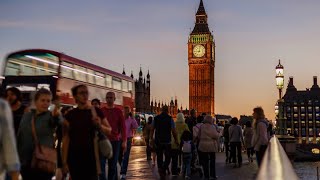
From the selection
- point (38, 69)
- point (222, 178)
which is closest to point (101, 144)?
point (222, 178)

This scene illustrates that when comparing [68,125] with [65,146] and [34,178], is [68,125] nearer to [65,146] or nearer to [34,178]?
[65,146]

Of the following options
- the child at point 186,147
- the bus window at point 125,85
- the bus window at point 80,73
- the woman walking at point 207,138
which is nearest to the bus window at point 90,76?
the bus window at point 80,73

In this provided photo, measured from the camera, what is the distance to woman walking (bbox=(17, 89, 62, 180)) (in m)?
6.22

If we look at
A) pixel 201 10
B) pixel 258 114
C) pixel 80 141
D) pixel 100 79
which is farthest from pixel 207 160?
pixel 201 10

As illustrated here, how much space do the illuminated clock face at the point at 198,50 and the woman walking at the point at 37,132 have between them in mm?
123190

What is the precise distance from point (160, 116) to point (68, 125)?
613 centimetres

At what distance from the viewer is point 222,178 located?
521 inches

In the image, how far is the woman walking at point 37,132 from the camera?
6219 mm

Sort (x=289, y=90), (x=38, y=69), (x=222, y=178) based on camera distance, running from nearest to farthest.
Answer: (x=222, y=178), (x=38, y=69), (x=289, y=90)

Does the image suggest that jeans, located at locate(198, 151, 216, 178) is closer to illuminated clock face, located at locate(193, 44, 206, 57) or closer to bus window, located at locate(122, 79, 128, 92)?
bus window, located at locate(122, 79, 128, 92)

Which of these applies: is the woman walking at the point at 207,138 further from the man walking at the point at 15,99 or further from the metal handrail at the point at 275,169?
the man walking at the point at 15,99

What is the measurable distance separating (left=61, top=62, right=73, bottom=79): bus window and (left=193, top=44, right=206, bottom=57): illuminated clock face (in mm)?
109489

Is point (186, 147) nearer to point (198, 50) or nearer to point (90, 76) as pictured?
point (90, 76)

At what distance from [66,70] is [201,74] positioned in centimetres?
10805
